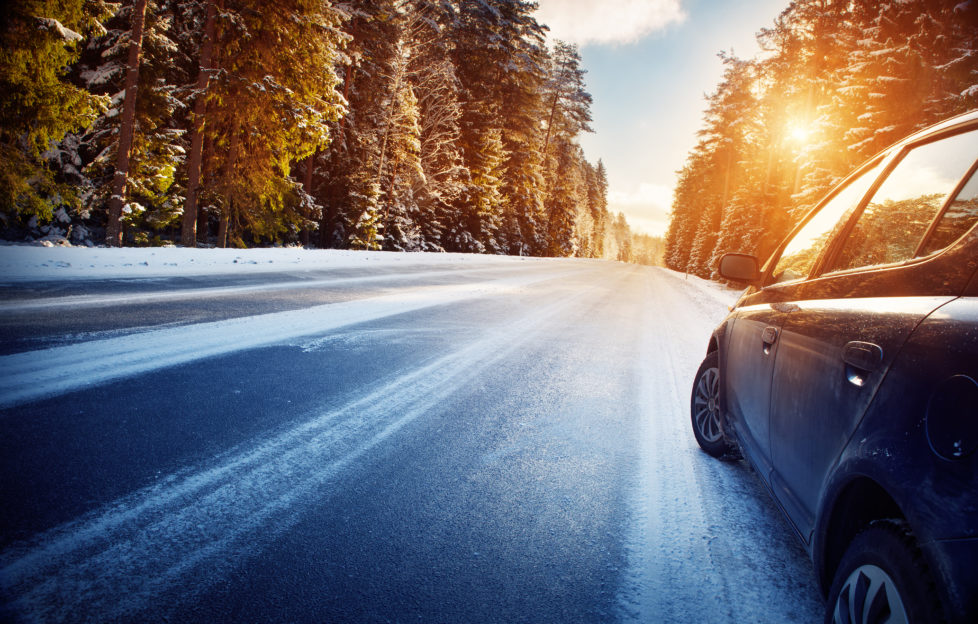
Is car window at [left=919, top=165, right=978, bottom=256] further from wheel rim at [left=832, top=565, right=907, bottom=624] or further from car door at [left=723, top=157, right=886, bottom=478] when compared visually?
wheel rim at [left=832, top=565, right=907, bottom=624]

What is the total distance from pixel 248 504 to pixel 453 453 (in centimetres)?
111

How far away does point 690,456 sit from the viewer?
299cm

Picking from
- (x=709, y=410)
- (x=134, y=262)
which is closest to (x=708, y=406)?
(x=709, y=410)

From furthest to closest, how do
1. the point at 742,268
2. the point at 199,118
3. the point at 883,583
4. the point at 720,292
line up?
the point at 720,292 < the point at 199,118 < the point at 742,268 < the point at 883,583

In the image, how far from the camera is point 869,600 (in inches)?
44.7

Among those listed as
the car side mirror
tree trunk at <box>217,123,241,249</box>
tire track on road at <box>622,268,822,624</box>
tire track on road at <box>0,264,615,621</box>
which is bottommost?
tire track on road at <box>0,264,615,621</box>

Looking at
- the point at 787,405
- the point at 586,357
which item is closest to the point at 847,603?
the point at 787,405

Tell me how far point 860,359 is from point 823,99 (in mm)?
24203

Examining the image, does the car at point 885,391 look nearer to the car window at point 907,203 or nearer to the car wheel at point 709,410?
the car window at point 907,203

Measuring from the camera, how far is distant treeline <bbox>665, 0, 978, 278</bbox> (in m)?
12.0

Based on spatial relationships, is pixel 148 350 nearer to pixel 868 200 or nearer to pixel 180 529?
pixel 180 529

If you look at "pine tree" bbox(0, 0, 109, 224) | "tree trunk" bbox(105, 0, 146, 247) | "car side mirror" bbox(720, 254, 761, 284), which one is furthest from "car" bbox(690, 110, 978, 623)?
"tree trunk" bbox(105, 0, 146, 247)

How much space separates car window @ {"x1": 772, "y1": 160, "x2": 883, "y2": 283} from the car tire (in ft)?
5.05

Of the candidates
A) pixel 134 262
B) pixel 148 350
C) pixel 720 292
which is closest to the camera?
pixel 148 350
